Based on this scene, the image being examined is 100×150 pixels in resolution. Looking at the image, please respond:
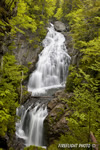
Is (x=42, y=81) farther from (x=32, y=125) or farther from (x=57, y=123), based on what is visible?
(x=57, y=123)

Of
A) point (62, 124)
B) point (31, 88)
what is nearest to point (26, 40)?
point (31, 88)

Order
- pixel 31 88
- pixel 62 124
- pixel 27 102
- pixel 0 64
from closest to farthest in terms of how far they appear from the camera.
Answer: pixel 62 124
pixel 0 64
pixel 27 102
pixel 31 88

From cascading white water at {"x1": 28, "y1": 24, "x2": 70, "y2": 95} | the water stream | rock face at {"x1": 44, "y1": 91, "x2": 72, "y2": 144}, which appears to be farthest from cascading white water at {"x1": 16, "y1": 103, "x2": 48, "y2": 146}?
cascading white water at {"x1": 28, "y1": 24, "x2": 70, "y2": 95}

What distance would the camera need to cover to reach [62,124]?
5.91 meters

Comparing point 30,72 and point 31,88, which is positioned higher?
point 30,72

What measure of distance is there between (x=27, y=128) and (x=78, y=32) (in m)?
8.78

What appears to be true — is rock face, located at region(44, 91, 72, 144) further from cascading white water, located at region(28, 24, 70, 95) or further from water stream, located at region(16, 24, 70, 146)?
cascading white water, located at region(28, 24, 70, 95)

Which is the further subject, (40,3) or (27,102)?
(40,3)

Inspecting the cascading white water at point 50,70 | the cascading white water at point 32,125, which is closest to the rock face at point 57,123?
the cascading white water at point 32,125

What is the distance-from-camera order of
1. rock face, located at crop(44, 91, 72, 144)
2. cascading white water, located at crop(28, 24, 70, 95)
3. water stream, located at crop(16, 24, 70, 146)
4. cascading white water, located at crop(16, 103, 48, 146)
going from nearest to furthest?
rock face, located at crop(44, 91, 72, 144)
cascading white water, located at crop(16, 103, 48, 146)
water stream, located at crop(16, 24, 70, 146)
cascading white water, located at crop(28, 24, 70, 95)

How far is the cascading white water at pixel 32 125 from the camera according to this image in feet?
23.3

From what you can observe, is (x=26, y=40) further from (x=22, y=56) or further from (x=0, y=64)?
(x=0, y=64)

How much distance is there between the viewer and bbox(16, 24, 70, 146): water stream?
24.4ft

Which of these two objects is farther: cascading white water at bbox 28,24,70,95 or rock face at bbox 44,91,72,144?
cascading white water at bbox 28,24,70,95
